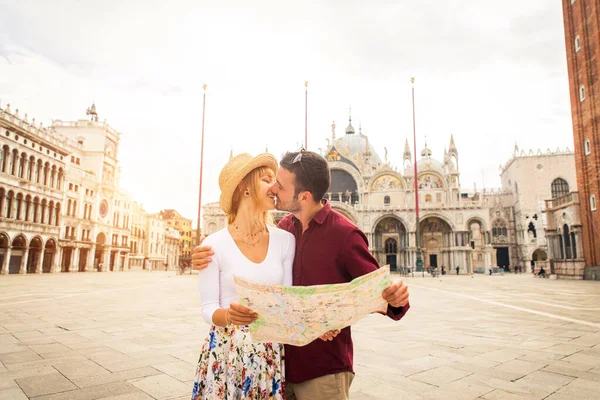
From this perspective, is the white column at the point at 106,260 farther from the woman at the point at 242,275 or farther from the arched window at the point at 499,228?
the arched window at the point at 499,228

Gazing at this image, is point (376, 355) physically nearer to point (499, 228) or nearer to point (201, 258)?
point (201, 258)

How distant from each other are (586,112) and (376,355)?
26790mm

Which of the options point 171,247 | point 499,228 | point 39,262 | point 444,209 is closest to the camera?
point 39,262

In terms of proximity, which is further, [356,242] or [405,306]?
[356,242]

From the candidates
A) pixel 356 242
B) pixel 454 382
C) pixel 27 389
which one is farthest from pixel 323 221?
pixel 27 389

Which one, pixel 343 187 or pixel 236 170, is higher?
pixel 343 187

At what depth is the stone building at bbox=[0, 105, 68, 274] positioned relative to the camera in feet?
95.7

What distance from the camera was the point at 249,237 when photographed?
2098 millimetres

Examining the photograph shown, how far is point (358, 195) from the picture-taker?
47.8 m

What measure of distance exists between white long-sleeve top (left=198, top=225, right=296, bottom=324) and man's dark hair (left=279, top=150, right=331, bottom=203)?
0.35m

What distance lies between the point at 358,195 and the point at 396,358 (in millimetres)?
43500

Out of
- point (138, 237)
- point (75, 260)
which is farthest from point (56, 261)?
point (138, 237)

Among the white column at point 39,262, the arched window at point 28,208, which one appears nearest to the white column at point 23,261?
the white column at point 39,262

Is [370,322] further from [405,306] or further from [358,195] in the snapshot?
[358,195]
